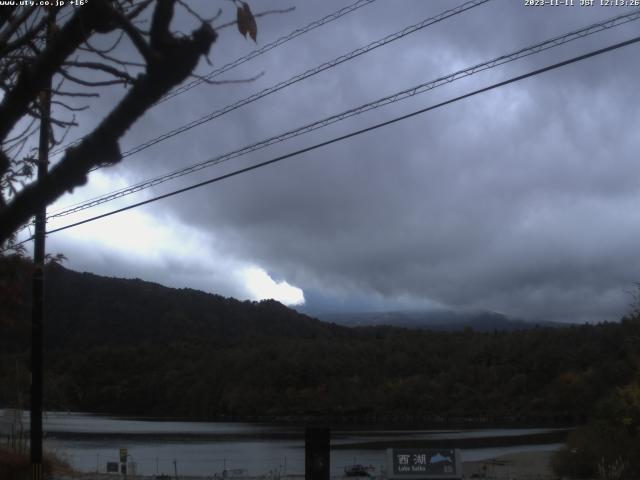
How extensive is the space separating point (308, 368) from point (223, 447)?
67.2 m

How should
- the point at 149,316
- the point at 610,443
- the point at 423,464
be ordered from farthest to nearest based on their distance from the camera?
the point at 149,316 < the point at 610,443 < the point at 423,464

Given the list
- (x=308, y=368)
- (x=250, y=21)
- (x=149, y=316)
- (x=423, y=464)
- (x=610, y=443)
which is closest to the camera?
(x=250, y=21)

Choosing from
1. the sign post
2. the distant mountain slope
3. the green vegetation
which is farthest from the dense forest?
the sign post

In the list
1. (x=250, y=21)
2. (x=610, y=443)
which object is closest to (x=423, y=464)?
(x=250, y=21)

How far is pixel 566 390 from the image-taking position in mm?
116625

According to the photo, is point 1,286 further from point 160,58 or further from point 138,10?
point 160,58

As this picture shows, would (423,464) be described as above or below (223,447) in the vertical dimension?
above

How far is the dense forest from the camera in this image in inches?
4788

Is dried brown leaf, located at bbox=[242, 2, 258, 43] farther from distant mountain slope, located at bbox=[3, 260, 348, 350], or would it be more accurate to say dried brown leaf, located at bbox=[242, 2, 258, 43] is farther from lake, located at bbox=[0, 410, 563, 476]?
distant mountain slope, located at bbox=[3, 260, 348, 350]

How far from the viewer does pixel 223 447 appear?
7025cm

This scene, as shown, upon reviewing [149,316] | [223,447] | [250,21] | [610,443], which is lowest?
[223,447]

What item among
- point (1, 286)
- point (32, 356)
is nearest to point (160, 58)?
point (1, 286)

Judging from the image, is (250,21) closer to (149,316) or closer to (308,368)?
(308,368)

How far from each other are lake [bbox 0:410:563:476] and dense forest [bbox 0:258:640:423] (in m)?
25.5
